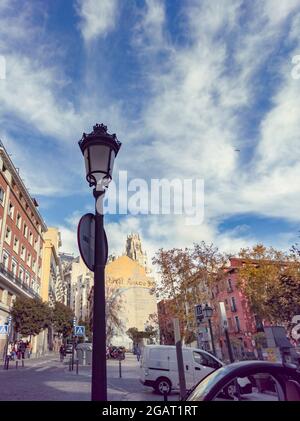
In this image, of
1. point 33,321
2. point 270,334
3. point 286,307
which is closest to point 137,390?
point 270,334

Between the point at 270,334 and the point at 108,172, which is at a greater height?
the point at 108,172

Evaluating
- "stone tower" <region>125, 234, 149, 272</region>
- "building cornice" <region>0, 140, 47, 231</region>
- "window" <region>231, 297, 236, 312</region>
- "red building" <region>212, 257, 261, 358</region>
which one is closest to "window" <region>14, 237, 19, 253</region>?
"building cornice" <region>0, 140, 47, 231</region>

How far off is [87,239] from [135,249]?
118 metres

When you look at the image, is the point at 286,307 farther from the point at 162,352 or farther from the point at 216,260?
the point at 162,352

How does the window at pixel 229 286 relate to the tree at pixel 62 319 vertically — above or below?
above

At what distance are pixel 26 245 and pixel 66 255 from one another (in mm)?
122620

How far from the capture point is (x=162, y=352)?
1208cm

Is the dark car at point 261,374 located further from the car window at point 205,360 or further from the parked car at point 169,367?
the car window at point 205,360

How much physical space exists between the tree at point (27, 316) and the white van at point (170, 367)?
22269 mm

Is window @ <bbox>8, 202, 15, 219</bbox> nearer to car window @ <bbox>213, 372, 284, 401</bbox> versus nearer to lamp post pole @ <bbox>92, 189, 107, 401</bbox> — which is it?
lamp post pole @ <bbox>92, 189, 107, 401</bbox>

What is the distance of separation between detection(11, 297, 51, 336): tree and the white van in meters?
22.3

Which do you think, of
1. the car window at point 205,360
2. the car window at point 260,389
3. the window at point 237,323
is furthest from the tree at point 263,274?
the car window at point 260,389

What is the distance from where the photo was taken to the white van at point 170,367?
11.3m
